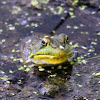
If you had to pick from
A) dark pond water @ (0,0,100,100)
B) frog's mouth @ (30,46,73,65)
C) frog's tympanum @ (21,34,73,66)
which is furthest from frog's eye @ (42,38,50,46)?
dark pond water @ (0,0,100,100)

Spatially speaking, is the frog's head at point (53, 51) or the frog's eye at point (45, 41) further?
the frog's eye at point (45, 41)

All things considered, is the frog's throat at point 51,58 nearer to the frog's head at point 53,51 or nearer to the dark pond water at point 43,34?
the frog's head at point 53,51

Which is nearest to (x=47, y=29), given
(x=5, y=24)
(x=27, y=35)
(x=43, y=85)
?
(x=27, y=35)

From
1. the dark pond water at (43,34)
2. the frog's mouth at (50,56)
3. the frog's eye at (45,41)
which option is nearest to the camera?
the dark pond water at (43,34)

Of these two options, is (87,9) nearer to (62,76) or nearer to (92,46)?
(92,46)

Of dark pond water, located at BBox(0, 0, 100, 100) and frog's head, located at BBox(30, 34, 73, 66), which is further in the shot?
frog's head, located at BBox(30, 34, 73, 66)

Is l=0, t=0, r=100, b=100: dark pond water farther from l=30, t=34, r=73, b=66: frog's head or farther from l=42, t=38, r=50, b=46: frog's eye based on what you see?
l=42, t=38, r=50, b=46: frog's eye

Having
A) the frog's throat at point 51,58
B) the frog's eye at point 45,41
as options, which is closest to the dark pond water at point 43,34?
the frog's throat at point 51,58

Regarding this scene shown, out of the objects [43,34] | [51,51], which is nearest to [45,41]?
[51,51]

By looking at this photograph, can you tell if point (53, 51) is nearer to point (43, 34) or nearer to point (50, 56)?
point (50, 56)
